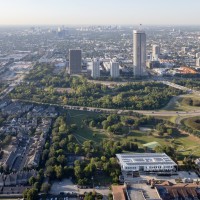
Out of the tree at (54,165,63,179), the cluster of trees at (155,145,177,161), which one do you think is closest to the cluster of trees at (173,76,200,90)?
the cluster of trees at (155,145,177,161)

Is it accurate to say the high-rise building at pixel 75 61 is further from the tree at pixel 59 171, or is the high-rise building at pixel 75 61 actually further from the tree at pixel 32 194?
the tree at pixel 32 194

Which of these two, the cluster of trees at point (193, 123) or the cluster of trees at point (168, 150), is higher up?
the cluster of trees at point (193, 123)

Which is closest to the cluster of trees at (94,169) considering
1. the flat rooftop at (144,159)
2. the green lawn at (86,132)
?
the flat rooftop at (144,159)

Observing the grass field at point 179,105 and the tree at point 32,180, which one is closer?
the tree at point 32,180

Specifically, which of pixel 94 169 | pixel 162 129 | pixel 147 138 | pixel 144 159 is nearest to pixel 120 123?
pixel 147 138

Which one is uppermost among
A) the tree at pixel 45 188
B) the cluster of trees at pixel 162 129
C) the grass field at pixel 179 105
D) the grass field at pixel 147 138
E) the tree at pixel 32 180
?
the grass field at pixel 179 105

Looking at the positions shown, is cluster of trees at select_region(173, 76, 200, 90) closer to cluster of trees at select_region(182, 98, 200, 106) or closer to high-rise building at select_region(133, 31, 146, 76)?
high-rise building at select_region(133, 31, 146, 76)

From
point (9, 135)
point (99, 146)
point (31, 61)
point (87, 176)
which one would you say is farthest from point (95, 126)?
point (31, 61)

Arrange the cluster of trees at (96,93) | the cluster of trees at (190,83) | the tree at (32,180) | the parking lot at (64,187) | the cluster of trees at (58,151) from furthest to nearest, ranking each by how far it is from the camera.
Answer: the cluster of trees at (190,83) < the cluster of trees at (96,93) < the cluster of trees at (58,151) < the tree at (32,180) < the parking lot at (64,187)
